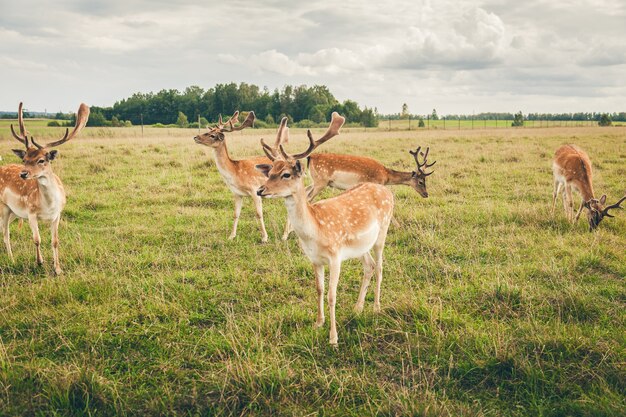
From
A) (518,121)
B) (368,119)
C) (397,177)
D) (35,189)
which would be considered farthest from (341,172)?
(518,121)

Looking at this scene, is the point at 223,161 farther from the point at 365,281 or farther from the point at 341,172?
the point at 365,281

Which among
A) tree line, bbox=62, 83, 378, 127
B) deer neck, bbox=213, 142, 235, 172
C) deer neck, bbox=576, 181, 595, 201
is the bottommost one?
deer neck, bbox=576, 181, 595, 201

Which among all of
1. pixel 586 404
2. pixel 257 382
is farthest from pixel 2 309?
pixel 586 404

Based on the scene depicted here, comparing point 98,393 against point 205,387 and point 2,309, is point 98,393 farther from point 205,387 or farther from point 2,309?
point 2,309

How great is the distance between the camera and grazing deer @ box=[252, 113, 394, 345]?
13.3 ft

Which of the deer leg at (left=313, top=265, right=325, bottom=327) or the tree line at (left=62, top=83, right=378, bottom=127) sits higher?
the tree line at (left=62, top=83, right=378, bottom=127)

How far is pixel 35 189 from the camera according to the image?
6137 millimetres

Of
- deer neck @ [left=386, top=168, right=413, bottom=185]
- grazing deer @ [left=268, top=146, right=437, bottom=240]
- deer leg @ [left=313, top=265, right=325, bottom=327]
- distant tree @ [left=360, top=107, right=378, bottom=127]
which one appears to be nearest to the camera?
deer leg @ [left=313, top=265, right=325, bottom=327]

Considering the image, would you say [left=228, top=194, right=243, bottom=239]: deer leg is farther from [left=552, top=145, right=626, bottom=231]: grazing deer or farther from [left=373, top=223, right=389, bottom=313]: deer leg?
[left=552, top=145, right=626, bottom=231]: grazing deer

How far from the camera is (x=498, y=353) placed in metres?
3.62

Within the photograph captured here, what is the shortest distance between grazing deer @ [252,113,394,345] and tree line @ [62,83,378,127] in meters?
59.1

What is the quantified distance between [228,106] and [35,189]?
65320 mm

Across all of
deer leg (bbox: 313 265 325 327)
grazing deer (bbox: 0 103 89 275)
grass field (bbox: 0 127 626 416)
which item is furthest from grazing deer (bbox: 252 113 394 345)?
grazing deer (bbox: 0 103 89 275)

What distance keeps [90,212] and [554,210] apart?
8.96 m
